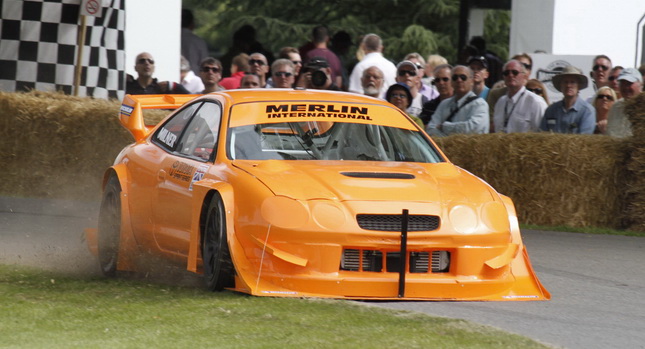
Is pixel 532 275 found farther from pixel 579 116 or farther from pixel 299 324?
pixel 579 116

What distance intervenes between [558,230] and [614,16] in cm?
753

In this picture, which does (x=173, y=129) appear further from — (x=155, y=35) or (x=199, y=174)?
(x=155, y=35)

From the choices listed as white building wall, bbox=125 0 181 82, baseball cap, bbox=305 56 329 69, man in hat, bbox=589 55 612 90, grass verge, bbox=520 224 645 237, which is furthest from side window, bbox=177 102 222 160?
white building wall, bbox=125 0 181 82

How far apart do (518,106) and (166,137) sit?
5.37 metres

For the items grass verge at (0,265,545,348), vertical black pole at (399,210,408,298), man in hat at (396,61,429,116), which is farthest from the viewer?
man in hat at (396,61,429,116)

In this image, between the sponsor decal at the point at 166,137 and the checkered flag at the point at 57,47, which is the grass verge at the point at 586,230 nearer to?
the sponsor decal at the point at 166,137

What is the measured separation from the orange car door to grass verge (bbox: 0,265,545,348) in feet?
1.59

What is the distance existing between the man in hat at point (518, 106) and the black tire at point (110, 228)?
5375 mm

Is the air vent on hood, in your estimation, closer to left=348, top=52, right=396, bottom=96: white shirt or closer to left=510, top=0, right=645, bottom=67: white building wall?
left=348, top=52, right=396, bottom=96: white shirt

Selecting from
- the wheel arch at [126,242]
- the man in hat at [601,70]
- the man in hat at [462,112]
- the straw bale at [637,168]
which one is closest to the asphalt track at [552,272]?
the wheel arch at [126,242]

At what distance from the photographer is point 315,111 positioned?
812cm

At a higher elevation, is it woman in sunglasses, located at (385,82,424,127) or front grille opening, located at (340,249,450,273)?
woman in sunglasses, located at (385,82,424,127)

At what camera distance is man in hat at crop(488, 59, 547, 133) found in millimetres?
13023

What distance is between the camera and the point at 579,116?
41.7ft
